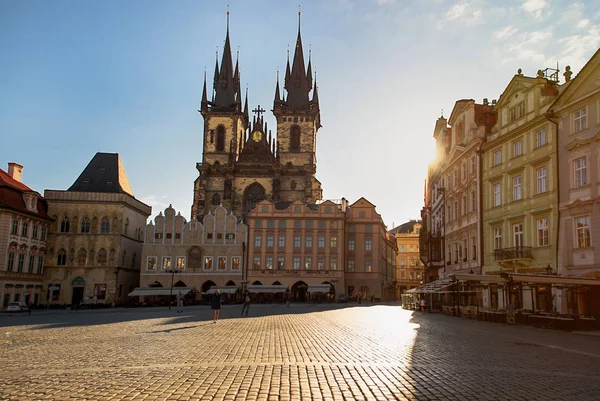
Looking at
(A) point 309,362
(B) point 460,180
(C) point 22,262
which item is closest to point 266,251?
(C) point 22,262

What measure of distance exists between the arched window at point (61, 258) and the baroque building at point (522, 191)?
160 ft

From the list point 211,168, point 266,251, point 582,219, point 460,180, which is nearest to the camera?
point 582,219

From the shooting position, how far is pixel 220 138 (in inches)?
3885

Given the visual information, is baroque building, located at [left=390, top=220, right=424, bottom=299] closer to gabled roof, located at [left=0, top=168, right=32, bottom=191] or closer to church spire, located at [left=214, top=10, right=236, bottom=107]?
church spire, located at [left=214, top=10, right=236, bottom=107]

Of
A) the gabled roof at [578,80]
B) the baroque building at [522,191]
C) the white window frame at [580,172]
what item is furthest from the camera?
the baroque building at [522,191]

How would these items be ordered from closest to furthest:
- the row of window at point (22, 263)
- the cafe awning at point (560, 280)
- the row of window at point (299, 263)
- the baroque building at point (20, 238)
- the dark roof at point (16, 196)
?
1. the cafe awning at point (560, 280)
2. the baroque building at point (20, 238)
3. the dark roof at point (16, 196)
4. the row of window at point (22, 263)
5. the row of window at point (299, 263)

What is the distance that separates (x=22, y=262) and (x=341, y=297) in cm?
3441

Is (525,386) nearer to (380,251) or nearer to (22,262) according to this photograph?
(22,262)

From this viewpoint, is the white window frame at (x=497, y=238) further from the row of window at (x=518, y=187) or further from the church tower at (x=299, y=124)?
the church tower at (x=299, y=124)

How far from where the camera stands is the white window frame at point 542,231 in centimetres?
3167

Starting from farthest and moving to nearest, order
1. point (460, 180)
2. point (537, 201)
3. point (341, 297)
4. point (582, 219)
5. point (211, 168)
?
point (211, 168), point (341, 297), point (460, 180), point (537, 201), point (582, 219)

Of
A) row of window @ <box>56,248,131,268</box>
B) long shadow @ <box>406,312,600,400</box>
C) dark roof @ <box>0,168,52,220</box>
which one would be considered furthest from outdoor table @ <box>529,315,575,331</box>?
row of window @ <box>56,248,131,268</box>

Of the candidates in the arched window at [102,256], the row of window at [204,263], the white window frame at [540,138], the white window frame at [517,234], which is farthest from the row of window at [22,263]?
the white window frame at [540,138]

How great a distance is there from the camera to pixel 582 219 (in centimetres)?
2902
